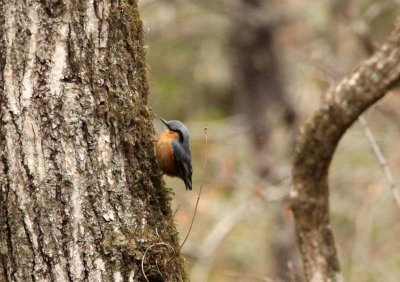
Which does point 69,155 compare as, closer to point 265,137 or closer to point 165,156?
point 165,156

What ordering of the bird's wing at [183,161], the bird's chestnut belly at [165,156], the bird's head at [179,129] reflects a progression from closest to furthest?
the bird's chestnut belly at [165,156], the bird's wing at [183,161], the bird's head at [179,129]

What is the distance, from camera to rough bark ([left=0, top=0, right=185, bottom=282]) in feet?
9.60

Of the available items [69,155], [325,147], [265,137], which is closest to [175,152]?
[69,155]

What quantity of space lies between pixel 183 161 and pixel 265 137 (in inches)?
248

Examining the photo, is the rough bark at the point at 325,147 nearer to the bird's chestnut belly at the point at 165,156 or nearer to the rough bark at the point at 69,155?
the bird's chestnut belly at the point at 165,156

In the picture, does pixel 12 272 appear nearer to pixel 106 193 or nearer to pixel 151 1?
pixel 106 193

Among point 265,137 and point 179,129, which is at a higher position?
point 265,137

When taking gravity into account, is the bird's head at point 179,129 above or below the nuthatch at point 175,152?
above

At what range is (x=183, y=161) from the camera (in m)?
3.68

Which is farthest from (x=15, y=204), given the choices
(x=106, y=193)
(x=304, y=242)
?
(x=304, y=242)

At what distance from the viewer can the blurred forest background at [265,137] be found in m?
8.27

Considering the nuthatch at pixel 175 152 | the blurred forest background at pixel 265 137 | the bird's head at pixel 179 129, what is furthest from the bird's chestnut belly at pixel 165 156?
the blurred forest background at pixel 265 137

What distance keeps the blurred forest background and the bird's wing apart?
3.88m

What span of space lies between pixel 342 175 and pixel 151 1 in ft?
8.57
